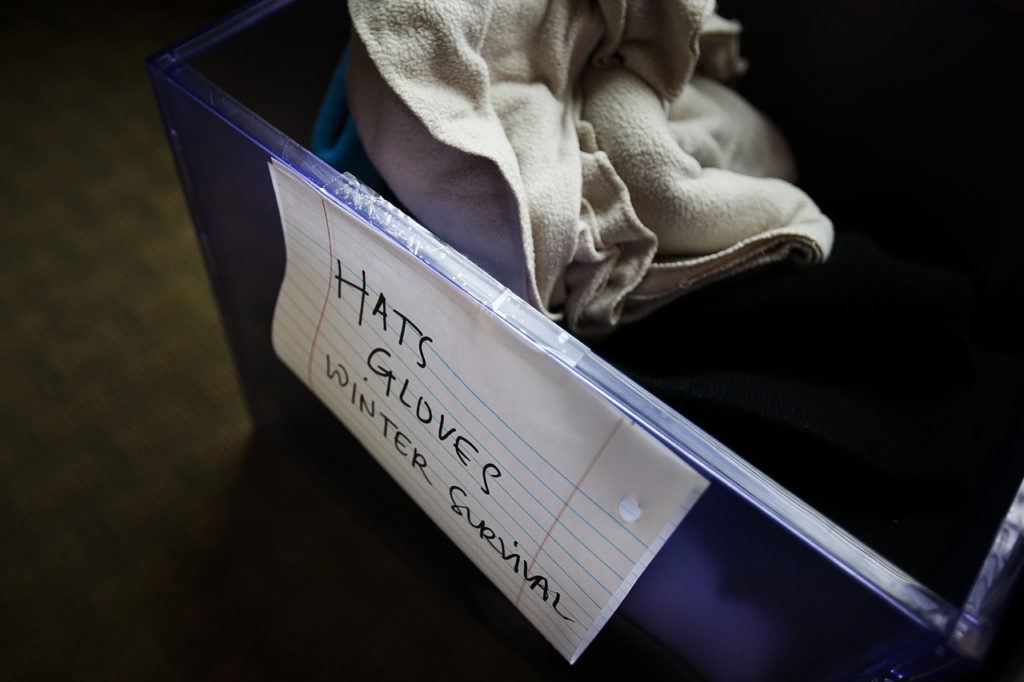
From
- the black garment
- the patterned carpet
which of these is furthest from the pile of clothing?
the patterned carpet

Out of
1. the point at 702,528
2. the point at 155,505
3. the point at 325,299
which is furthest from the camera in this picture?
the point at 155,505

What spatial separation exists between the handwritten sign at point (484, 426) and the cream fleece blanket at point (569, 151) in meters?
0.07

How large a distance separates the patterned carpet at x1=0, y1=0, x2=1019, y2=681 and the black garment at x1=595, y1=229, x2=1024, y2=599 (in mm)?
184

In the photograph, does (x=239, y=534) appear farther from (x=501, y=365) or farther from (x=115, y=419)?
(x=501, y=365)

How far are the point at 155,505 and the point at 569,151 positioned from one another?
0.52m

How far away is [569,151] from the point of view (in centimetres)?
52

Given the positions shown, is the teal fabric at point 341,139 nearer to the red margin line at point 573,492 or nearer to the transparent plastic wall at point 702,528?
the transparent plastic wall at point 702,528

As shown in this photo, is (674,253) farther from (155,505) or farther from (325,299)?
(155,505)

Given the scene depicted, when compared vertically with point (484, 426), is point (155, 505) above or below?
below

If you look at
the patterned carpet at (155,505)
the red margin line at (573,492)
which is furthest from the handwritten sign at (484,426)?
the patterned carpet at (155,505)

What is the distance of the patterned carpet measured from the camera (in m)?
0.69

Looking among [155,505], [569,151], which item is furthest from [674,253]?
[155,505]

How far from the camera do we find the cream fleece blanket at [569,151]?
46cm

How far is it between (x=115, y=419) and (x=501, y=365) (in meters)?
0.57
